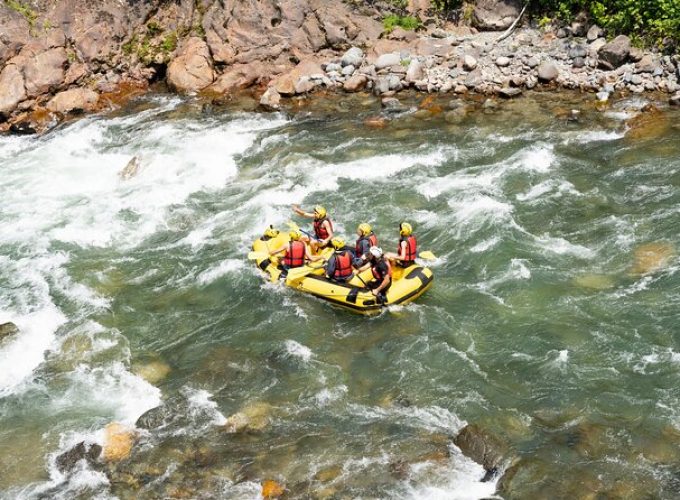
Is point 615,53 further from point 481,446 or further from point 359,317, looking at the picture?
point 481,446

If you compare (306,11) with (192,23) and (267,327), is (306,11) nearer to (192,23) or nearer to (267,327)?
(192,23)

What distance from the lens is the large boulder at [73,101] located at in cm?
2091

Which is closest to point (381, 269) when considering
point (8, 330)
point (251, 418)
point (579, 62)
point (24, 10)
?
point (251, 418)

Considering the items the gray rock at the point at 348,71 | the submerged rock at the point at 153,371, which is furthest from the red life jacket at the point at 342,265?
the gray rock at the point at 348,71

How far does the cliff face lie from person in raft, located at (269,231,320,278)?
34.4 ft

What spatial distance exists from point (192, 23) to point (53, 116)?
Result: 5685mm

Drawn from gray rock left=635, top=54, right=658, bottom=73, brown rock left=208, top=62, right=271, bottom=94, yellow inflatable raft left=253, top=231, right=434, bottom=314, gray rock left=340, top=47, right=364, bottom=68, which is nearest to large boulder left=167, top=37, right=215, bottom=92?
brown rock left=208, top=62, right=271, bottom=94

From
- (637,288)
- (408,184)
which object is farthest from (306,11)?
(637,288)

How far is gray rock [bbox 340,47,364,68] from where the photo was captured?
2117cm

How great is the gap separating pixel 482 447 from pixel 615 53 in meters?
14.0

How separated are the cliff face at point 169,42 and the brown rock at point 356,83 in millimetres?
2152

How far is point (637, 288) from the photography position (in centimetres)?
1137

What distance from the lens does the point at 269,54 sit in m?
22.0

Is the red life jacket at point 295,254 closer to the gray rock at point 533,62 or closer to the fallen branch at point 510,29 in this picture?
the gray rock at point 533,62
